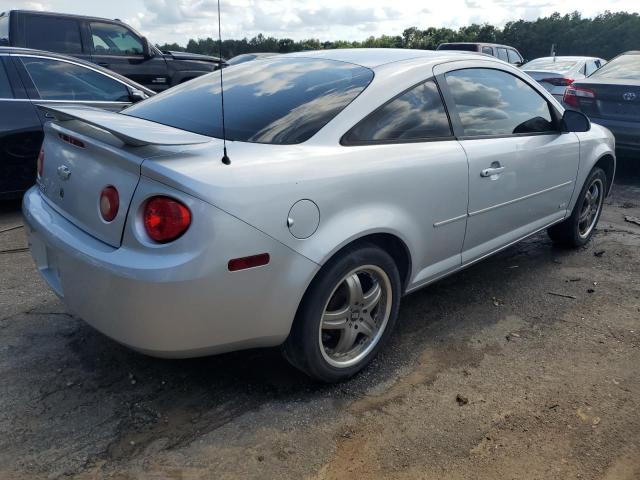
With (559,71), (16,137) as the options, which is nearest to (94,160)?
(16,137)

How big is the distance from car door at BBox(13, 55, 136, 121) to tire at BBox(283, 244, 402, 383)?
387 centimetres

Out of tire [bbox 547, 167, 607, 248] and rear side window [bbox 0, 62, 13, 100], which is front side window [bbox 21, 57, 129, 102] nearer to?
rear side window [bbox 0, 62, 13, 100]

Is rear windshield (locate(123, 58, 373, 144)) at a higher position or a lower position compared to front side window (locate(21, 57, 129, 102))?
higher

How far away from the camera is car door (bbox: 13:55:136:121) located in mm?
5453

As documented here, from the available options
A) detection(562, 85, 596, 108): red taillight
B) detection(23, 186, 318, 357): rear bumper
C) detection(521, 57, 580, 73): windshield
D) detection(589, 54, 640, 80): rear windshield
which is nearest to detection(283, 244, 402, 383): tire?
detection(23, 186, 318, 357): rear bumper

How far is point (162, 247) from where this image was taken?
7.18 ft

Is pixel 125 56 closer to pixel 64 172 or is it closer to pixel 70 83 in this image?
pixel 70 83

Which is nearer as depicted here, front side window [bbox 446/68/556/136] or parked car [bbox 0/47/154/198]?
front side window [bbox 446/68/556/136]

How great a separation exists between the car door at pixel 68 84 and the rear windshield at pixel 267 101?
2649 mm

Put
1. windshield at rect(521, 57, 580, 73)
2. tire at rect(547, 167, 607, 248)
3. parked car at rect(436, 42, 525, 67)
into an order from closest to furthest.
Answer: tire at rect(547, 167, 607, 248) → windshield at rect(521, 57, 580, 73) → parked car at rect(436, 42, 525, 67)

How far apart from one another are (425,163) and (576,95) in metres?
5.19

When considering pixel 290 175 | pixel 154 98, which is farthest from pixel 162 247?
pixel 154 98

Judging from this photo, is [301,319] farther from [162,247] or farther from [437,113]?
[437,113]

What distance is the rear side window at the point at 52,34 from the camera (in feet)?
27.2
